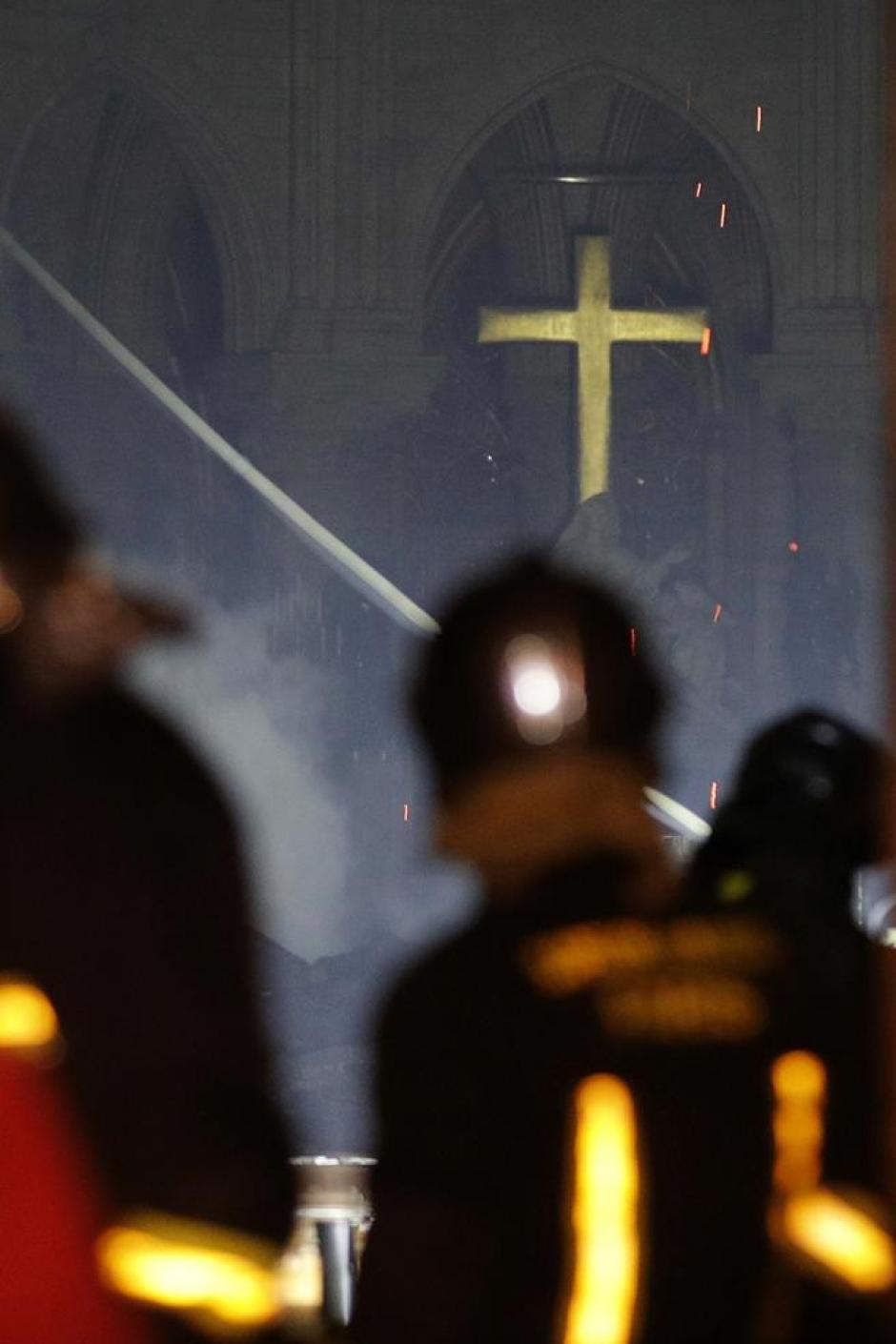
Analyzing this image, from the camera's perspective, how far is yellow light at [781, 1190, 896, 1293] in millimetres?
1232

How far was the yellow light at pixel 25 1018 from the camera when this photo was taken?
1177 millimetres

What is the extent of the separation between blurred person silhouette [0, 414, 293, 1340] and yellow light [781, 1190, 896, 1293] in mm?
288

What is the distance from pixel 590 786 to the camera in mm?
1278

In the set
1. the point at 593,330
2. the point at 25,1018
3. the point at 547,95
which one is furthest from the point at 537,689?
the point at 547,95

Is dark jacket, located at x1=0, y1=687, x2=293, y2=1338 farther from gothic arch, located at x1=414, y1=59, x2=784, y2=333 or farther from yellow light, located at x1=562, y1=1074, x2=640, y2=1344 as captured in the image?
gothic arch, located at x1=414, y1=59, x2=784, y2=333

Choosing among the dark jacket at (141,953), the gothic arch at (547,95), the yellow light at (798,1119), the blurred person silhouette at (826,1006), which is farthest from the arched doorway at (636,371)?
the dark jacket at (141,953)

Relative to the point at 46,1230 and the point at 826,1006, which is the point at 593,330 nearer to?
the point at 826,1006

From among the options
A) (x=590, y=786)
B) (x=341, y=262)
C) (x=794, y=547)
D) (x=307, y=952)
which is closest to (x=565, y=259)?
(x=341, y=262)

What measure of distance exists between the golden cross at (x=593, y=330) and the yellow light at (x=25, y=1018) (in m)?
4.98

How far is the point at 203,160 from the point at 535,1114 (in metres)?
5.23

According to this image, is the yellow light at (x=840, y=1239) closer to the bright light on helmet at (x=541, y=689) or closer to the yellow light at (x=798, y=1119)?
the yellow light at (x=798, y=1119)

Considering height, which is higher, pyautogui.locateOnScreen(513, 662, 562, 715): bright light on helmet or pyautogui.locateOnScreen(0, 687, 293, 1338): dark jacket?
pyautogui.locateOnScreen(513, 662, 562, 715): bright light on helmet

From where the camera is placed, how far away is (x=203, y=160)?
6.19 meters

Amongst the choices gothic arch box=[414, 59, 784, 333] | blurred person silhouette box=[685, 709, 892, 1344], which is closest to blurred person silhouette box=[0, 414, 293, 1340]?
blurred person silhouette box=[685, 709, 892, 1344]
